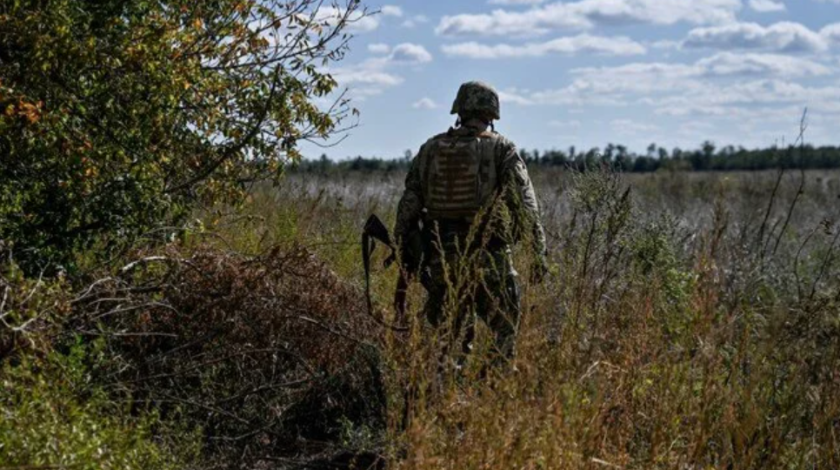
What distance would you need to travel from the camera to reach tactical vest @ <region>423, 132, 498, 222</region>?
8.61 meters

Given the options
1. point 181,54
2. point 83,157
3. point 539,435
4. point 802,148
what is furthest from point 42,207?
point 802,148

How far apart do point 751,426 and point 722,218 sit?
2.49 feet

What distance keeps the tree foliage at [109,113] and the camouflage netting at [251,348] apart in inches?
16.6

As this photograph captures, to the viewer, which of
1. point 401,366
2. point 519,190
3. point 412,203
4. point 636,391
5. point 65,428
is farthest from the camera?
point 412,203

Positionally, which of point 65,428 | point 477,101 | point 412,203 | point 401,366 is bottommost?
point 401,366

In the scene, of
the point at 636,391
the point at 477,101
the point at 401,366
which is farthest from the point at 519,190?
the point at 636,391

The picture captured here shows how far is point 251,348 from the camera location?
8.03m

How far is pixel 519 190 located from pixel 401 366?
131cm

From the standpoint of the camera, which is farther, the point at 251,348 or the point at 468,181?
the point at 468,181

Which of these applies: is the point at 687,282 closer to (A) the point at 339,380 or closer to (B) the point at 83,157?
(A) the point at 339,380

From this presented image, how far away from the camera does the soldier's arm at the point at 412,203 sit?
8.92m

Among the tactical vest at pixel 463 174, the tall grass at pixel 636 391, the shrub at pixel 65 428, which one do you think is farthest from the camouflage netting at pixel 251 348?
the tall grass at pixel 636 391

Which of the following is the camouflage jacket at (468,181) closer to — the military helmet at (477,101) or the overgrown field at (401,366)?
the military helmet at (477,101)

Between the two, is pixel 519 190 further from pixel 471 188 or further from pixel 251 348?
pixel 251 348
